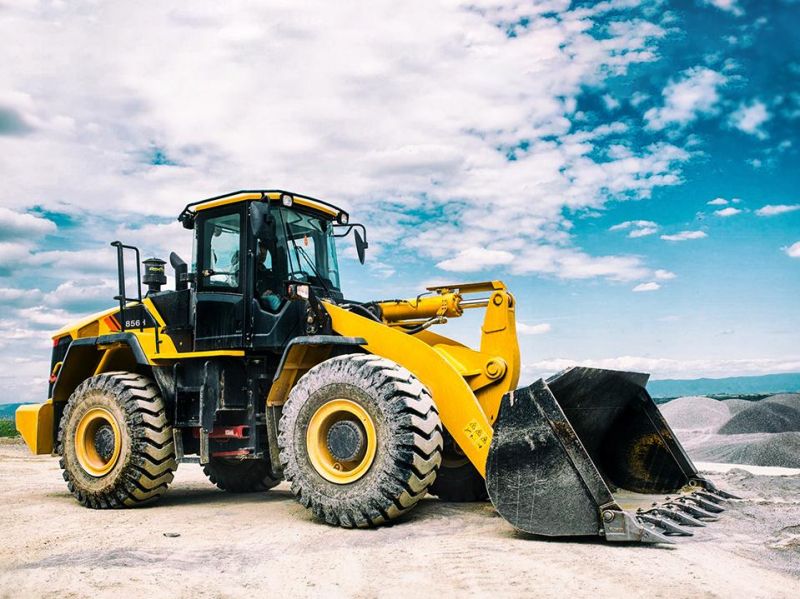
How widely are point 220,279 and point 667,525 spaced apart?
510cm

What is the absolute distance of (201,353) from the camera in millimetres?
7840

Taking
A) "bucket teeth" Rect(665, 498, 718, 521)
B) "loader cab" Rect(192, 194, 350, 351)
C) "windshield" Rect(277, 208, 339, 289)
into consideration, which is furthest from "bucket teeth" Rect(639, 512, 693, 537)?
"windshield" Rect(277, 208, 339, 289)

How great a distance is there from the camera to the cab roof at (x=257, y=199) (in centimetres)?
799

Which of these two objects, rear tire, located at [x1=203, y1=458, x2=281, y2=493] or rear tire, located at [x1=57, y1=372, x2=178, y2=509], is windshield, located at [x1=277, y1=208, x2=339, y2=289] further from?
rear tire, located at [x1=203, y1=458, x2=281, y2=493]

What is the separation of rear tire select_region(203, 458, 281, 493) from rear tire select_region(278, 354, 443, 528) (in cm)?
295

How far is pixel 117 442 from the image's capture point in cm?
805

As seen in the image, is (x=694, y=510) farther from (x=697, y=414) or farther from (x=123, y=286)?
(x=697, y=414)

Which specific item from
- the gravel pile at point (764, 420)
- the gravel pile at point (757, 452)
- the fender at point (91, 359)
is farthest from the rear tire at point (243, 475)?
the gravel pile at point (764, 420)

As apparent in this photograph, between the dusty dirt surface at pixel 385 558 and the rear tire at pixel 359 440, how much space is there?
0.85 feet

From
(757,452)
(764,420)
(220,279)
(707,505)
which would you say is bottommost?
(757,452)

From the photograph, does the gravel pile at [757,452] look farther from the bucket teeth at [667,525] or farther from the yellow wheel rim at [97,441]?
the yellow wheel rim at [97,441]

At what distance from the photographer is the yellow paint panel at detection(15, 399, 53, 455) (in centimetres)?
918

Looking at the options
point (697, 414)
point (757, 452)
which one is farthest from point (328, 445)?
point (697, 414)

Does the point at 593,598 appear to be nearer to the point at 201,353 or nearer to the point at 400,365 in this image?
the point at 400,365
